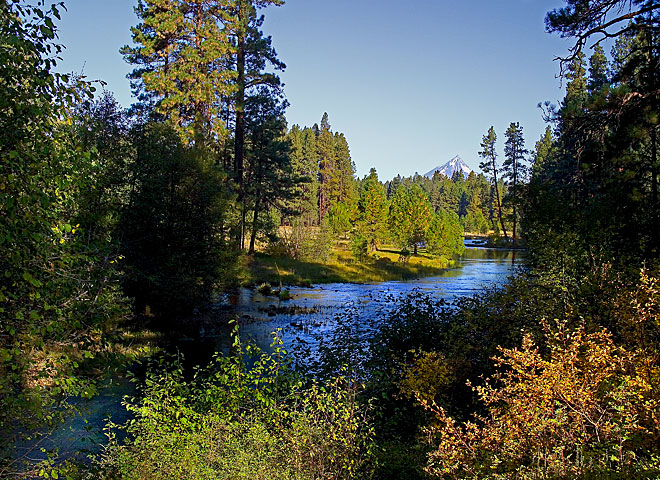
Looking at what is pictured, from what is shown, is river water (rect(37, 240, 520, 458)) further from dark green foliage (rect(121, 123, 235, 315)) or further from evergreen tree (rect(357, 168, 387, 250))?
evergreen tree (rect(357, 168, 387, 250))

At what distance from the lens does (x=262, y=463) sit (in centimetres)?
493

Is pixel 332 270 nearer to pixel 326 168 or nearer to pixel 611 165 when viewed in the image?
pixel 611 165

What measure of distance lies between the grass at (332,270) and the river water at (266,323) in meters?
1.65

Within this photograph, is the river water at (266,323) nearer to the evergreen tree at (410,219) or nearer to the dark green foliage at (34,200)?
the dark green foliage at (34,200)

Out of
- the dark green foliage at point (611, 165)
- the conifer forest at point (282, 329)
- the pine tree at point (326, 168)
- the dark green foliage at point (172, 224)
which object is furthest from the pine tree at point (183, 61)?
the pine tree at point (326, 168)

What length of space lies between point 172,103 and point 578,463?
24.9m

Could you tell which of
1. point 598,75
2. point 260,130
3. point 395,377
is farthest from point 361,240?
point 395,377

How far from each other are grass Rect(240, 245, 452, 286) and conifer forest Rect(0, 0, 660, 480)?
206 inches

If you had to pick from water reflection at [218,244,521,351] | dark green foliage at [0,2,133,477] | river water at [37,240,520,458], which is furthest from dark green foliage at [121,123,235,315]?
dark green foliage at [0,2,133,477]

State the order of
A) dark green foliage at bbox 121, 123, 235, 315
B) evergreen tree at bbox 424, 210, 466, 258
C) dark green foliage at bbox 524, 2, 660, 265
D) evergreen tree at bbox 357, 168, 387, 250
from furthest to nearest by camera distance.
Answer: evergreen tree at bbox 357, 168, 387, 250 < evergreen tree at bbox 424, 210, 466, 258 < dark green foliage at bbox 121, 123, 235, 315 < dark green foliage at bbox 524, 2, 660, 265

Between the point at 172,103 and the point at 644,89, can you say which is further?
the point at 172,103

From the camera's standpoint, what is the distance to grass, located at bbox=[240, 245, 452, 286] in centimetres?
2970

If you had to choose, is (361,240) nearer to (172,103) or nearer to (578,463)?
(172,103)

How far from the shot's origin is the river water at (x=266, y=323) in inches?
361
